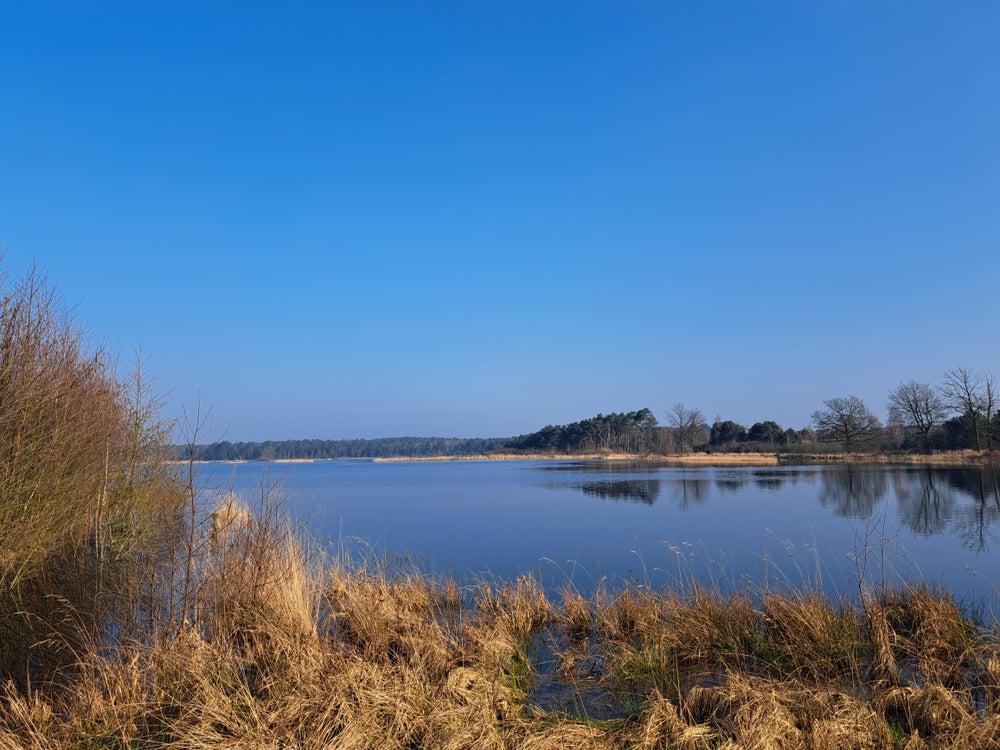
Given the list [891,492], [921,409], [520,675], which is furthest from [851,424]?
[520,675]

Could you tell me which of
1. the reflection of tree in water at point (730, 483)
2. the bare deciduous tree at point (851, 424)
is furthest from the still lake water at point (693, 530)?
the bare deciduous tree at point (851, 424)

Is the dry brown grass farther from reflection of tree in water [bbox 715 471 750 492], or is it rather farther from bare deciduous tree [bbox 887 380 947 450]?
bare deciduous tree [bbox 887 380 947 450]

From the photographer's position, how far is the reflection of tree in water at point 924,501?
662 inches

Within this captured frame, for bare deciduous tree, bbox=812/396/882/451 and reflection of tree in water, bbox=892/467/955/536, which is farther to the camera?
bare deciduous tree, bbox=812/396/882/451

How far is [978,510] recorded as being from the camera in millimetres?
19438

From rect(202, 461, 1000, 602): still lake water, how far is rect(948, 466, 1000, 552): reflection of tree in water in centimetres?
5

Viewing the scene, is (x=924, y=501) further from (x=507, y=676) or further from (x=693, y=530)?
(x=507, y=676)

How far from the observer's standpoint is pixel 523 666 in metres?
6.43

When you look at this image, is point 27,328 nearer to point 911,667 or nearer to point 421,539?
point 911,667

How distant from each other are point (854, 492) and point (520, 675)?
80.2 ft

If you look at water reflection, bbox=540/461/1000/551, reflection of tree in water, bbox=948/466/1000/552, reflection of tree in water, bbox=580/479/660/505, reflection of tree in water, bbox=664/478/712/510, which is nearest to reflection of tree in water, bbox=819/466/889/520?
water reflection, bbox=540/461/1000/551

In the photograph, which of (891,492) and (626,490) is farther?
(626,490)

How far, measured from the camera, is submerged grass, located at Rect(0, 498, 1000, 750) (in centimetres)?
441

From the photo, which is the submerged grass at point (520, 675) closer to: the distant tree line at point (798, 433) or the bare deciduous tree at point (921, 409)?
the distant tree line at point (798, 433)
